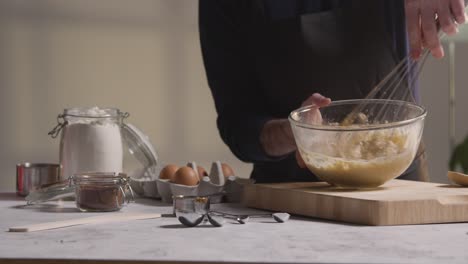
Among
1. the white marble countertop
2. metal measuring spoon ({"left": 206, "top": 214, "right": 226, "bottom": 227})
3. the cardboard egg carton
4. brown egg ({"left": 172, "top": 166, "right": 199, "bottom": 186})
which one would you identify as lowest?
the white marble countertop

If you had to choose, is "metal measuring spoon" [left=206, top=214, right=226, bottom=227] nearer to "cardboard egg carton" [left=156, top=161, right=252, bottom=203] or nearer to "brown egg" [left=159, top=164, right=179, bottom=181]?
"cardboard egg carton" [left=156, top=161, right=252, bottom=203]

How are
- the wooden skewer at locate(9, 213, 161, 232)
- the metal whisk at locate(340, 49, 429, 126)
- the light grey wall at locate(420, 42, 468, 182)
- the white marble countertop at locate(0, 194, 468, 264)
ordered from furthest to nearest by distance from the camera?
the light grey wall at locate(420, 42, 468, 182) → the metal whisk at locate(340, 49, 429, 126) → the wooden skewer at locate(9, 213, 161, 232) → the white marble countertop at locate(0, 194, 468, 264)

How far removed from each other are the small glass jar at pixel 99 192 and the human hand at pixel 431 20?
24.1 inches

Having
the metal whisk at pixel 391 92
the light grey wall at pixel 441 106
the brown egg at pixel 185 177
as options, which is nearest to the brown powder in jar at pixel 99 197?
the brown egg at pixel 185 177

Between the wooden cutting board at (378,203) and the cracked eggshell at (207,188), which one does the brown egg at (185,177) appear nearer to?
the cracked eggshell at (207,188)

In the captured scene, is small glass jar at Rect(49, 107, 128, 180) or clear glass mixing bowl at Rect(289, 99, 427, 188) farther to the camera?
small glass jar at Rect(49, 107, 128, 180)

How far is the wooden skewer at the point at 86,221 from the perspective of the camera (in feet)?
3.97

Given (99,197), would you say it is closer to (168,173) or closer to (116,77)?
(168,173)

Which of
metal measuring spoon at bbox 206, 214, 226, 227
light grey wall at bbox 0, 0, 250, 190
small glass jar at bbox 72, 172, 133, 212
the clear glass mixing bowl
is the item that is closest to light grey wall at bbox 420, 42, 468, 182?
light grey wall at bbox 0, 0, 250, 190

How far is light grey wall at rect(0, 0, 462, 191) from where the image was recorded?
13.0ft

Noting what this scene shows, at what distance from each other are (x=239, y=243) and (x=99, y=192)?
457 millimetres

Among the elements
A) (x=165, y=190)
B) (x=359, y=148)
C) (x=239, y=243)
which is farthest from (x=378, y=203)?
(x=165, y=190)

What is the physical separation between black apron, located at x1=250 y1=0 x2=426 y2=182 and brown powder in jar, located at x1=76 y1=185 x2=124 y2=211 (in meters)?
0.59

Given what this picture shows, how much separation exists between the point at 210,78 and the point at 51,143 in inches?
86.5
